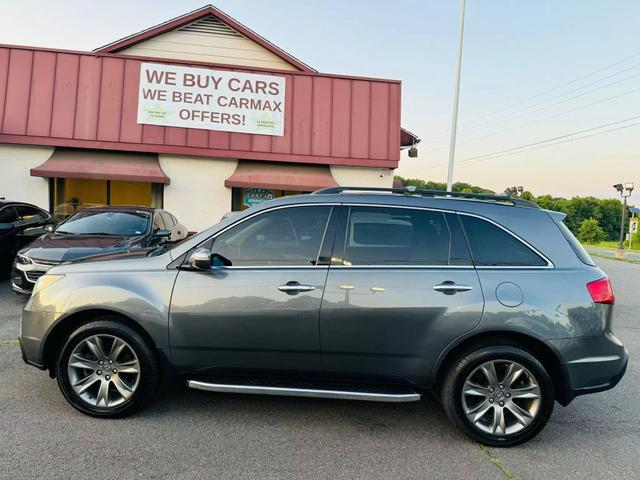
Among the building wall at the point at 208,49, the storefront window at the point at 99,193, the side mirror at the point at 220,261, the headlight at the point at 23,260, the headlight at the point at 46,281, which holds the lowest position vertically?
the headlight at the point at 23,260

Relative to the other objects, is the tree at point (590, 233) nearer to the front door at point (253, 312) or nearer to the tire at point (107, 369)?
the front door at point (253, 312)

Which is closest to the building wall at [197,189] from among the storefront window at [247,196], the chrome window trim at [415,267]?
the storefront window at [247,196]

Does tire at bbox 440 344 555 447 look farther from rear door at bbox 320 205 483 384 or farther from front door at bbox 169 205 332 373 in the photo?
front door at bbox 169 205 332 373

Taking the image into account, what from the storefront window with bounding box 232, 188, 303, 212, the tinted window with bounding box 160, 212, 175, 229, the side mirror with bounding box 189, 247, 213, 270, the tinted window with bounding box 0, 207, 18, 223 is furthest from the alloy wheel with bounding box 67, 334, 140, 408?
the storefront window with bounding box 232, 188, 303, 212

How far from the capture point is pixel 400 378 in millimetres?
3205

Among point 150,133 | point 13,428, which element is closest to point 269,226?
Result: point 13,428

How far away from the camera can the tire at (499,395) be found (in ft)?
10.2

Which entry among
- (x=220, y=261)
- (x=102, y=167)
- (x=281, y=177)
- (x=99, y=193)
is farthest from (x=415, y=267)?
(x=99, y=193)

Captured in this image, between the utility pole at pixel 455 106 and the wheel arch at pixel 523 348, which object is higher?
the utility pole at pixel 455 106

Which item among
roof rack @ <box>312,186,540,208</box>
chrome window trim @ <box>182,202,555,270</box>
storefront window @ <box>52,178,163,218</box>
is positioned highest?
storefront window @ <box>52,178,163,218</box>

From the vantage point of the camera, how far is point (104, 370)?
10.9 ft

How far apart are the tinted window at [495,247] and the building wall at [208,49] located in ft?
46.2

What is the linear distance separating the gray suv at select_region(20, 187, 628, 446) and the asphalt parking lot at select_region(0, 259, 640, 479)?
0.23 metres

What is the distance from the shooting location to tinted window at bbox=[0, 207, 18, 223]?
8158 millimetres
